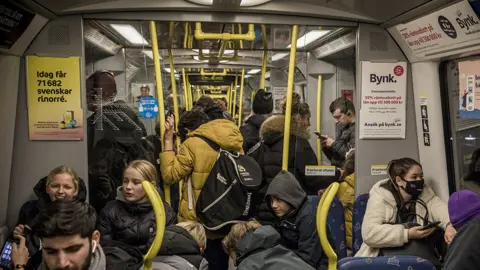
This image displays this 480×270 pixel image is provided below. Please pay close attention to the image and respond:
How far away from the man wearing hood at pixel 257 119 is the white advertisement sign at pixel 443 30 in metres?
1.75

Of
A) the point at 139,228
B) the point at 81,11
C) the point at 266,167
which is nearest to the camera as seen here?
the point at 139,228

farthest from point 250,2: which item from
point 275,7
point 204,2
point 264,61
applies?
point 264,61

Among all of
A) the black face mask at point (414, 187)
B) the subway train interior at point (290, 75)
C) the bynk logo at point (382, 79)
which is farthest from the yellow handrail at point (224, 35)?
the black face mask at point (414, 187)

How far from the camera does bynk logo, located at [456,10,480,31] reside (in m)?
3.29

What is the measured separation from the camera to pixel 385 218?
12.0 ft

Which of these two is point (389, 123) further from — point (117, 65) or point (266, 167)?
point (117, 65)

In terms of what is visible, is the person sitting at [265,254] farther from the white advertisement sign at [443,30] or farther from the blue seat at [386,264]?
the white advertisement sign at [443,30]

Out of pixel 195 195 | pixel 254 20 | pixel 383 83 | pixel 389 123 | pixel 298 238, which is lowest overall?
pixel 298 238

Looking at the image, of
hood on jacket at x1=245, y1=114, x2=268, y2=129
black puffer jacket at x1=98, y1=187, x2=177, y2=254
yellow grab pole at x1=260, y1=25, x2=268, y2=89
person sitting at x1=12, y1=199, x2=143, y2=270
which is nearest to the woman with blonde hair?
black puffer jacket at x1=98, y1=187, x2=177, y2=254

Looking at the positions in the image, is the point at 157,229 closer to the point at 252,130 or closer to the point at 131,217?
the point at 131,217

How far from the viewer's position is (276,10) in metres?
4.19

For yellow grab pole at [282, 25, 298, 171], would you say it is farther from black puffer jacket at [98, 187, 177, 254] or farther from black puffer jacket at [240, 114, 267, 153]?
black puffer jacket at [98, 187, 177, 254]

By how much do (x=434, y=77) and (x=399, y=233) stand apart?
1.43 meters

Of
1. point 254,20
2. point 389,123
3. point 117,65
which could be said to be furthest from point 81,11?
point 389,123
